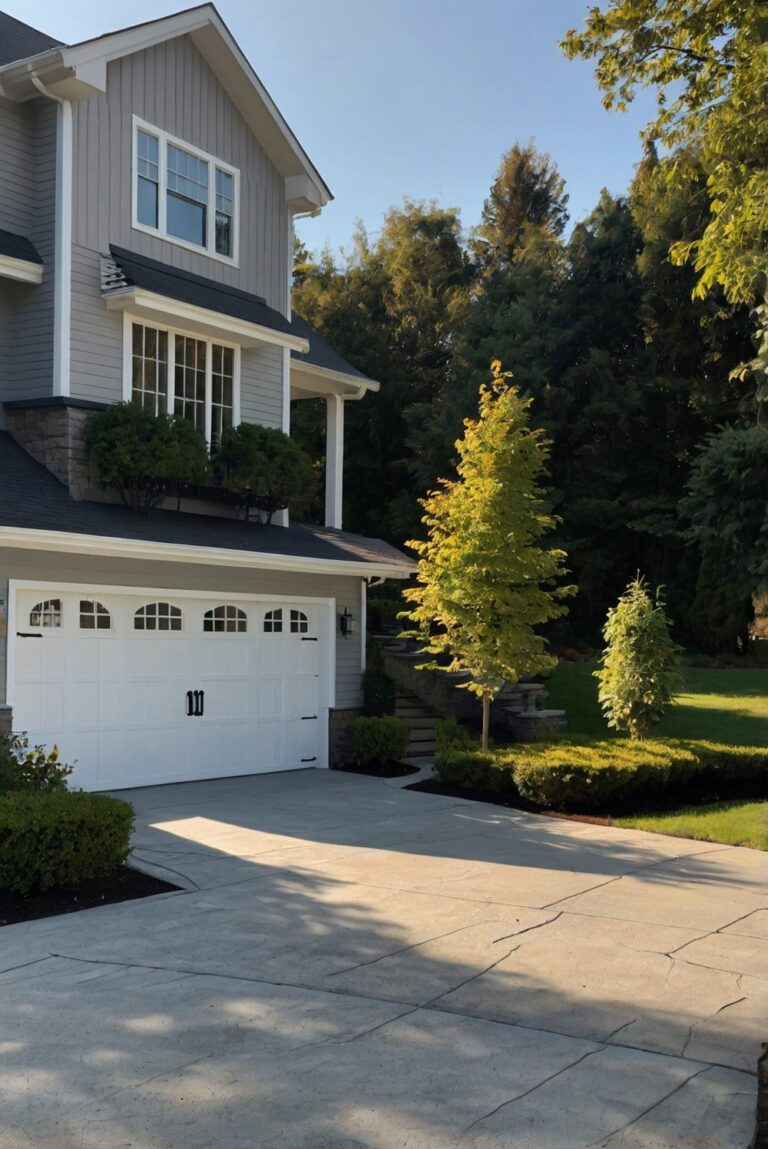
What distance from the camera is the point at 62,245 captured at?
12578 millimetres

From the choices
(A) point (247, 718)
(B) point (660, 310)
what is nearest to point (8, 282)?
(A) point (247, 718)

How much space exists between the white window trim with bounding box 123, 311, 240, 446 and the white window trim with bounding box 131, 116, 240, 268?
1.35 meters

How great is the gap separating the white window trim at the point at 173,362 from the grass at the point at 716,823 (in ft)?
25.0

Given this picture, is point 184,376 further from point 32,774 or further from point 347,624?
point 32,774

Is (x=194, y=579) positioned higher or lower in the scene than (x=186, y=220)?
lower

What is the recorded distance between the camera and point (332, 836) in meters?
10.0

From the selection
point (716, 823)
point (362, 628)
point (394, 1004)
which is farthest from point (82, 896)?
point (362, 628)

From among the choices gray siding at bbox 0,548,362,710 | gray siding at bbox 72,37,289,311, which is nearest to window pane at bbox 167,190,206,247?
gray siding at bbox 72,37,289,311

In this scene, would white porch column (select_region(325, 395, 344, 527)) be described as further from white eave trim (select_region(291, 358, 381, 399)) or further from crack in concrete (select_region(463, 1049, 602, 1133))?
crack in concrete (select_region(463, 1049, 602, 1133))

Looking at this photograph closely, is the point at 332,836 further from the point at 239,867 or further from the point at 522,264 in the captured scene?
the point at 522,264

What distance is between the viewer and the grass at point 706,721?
10.7 metres

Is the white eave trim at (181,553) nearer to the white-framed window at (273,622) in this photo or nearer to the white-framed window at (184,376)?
the white-framed window at (273,622)

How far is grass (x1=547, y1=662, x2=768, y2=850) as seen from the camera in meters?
10.7

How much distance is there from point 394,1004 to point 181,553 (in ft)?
24.9
